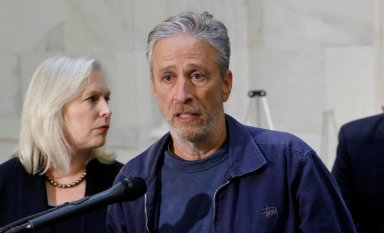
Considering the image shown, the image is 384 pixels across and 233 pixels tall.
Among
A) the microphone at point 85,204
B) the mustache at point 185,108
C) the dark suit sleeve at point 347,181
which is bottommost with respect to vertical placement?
the dark suit sleeve at point 347,181

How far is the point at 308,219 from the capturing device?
2.23 m

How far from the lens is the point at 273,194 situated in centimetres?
228

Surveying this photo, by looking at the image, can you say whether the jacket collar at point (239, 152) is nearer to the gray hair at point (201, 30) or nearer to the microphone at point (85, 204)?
the gray hair at point (201, 30)

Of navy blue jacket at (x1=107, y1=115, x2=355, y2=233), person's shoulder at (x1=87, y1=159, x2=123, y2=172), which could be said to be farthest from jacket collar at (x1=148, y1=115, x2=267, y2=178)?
person's shoulder at (x1=87, y1=159, x2=123, y2=172)

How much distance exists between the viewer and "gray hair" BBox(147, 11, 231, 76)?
2.35 meters

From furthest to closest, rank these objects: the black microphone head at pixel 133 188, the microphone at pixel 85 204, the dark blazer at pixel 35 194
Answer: the dark blazer at pixel 35 194
the black microphone head at pixel 133 188
the microphone at pixel 85 204

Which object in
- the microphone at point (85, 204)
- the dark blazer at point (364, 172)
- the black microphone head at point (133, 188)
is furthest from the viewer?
the dark blazer at point (364, 172)

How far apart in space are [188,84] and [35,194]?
4.49 ft

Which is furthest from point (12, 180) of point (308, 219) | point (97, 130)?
point (308, 219)

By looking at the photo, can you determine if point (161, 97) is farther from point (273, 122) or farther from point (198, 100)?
point (273, 122)

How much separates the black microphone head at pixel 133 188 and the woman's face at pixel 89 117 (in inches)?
51.6

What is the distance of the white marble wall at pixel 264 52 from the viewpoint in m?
5.27

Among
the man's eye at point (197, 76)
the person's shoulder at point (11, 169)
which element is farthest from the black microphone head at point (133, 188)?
the person's shoulder at point (11, 169)

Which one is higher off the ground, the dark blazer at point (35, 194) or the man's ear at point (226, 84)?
the man's ear at point (226, 84)
